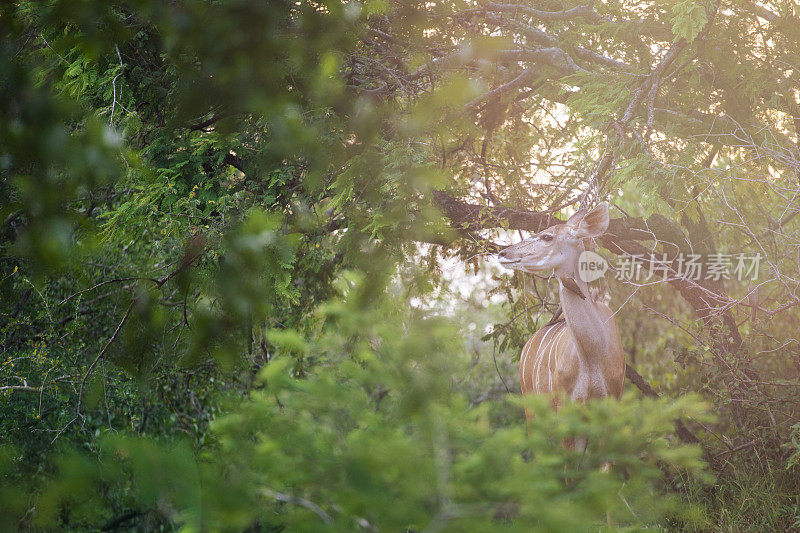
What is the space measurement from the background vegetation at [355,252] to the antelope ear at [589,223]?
0.22 m

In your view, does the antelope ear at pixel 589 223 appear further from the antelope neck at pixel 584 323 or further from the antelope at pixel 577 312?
the antelope neck at pixel 584 323

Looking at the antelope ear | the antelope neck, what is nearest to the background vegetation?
the antelope ear

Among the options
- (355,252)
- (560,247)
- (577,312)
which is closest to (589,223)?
(560,247)

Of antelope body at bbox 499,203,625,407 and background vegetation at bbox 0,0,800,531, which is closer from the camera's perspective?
background vegetation at bbox 0,0,800,531

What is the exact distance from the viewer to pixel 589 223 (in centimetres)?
342

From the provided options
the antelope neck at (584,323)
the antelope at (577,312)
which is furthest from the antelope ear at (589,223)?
the antelope neck at (584,323)

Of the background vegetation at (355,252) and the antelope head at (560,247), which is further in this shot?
the antelope head at (560,247)

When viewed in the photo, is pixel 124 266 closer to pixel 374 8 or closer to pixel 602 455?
pixel 374 8

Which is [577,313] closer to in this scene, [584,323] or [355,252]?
[584,323]

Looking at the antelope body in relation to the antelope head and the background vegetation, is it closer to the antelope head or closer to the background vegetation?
the antelope head

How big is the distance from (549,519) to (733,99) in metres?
4.27

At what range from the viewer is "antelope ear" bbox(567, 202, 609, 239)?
336cm

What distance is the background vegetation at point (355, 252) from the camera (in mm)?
1413

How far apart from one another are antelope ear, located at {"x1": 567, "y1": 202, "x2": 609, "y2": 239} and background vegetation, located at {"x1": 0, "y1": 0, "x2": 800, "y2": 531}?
223 millimetres
